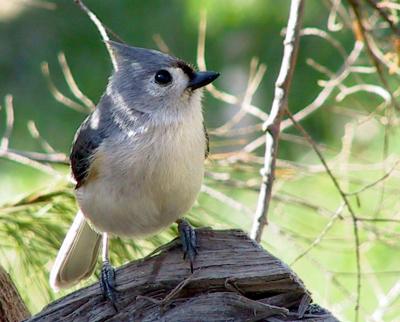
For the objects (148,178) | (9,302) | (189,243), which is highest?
(148,178)

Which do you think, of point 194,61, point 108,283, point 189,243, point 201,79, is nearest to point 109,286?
point 108,283

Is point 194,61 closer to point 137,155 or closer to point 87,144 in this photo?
point 87,144

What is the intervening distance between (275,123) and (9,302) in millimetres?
846

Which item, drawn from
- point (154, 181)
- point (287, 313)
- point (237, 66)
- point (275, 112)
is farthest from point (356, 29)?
point (237, 66)

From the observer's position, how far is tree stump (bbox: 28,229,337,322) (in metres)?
2.17

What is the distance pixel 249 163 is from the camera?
3.19 metres

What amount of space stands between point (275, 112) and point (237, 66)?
11.5 ft

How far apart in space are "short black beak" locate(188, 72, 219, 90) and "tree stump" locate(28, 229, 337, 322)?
17.8 inches

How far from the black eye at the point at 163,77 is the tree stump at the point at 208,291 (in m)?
0.50

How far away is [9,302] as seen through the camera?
2492 mm

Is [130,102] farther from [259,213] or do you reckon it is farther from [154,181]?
[259,213]

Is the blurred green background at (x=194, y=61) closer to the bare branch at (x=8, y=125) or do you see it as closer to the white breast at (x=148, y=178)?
the bare branch at (x=8, y=125)

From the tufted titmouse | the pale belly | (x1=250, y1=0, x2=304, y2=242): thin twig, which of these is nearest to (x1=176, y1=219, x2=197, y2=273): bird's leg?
the tufted titmouse

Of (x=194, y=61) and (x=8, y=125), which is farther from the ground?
(x=8, y=125)
